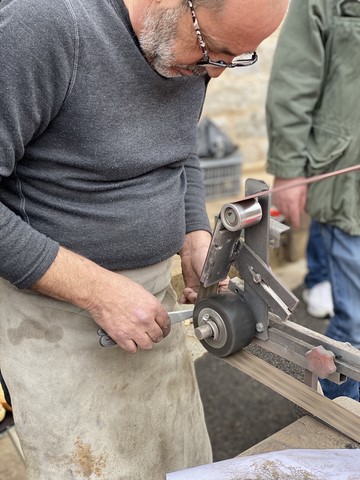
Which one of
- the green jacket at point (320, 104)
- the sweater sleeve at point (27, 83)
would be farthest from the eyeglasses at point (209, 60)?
the green jacket at point (320, 104)

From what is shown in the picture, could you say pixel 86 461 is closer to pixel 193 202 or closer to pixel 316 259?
pixel 193 202

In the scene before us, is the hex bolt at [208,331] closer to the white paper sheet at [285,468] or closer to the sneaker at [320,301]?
the white paper sheet at [285,468]

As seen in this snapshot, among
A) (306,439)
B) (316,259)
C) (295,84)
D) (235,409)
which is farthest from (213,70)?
(316,259)

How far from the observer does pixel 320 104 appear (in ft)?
8.35

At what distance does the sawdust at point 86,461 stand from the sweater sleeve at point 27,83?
0.51 meters

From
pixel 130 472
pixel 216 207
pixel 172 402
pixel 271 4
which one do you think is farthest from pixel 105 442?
pixel 216 207

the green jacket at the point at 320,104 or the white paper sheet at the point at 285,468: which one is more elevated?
the white paper sheet at the point at 285,468

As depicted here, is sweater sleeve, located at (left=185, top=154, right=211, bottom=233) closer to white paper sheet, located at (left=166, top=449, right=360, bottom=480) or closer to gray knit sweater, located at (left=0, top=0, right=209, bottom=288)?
gray knit sweater, located at (left=0, top=0, right=209, bottom=288)

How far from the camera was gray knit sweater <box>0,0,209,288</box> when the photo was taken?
123 centimetres

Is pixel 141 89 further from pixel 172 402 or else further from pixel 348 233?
pixel 348 233

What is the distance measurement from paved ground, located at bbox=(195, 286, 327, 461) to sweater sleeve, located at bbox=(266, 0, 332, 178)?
0.80 metres

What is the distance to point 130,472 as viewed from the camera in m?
1.68

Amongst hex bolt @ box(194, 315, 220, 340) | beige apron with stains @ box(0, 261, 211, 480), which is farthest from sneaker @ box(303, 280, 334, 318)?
hex bolt @ box(194, 315, 220, 340)

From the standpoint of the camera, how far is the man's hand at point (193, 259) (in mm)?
1790
